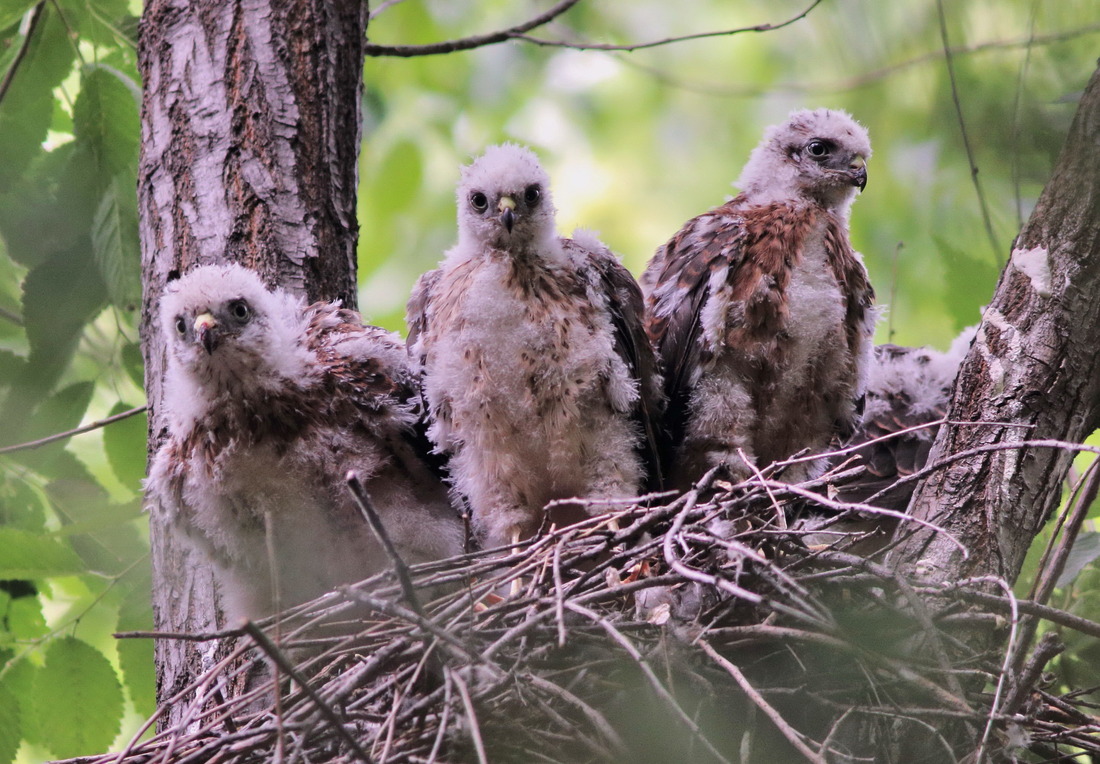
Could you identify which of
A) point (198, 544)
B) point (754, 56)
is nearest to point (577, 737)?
point (198, 544)

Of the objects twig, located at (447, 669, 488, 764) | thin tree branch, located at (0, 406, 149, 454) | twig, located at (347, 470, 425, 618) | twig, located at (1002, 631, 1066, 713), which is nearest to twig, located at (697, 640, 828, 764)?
twig, located at (1002, 631, 1066, 713)

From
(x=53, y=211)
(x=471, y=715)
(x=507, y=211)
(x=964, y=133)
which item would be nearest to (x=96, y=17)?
(x=53, y=211)

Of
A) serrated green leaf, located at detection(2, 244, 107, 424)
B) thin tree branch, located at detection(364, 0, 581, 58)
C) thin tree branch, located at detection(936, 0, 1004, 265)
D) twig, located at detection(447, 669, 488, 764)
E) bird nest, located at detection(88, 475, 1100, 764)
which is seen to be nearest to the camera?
thin tree branch, located at detection(936, 0, 1004, 265)

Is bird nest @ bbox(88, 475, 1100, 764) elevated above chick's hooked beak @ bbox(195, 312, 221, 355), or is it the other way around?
chick's hooked beak @ bbox(195, 312, 221, 355)

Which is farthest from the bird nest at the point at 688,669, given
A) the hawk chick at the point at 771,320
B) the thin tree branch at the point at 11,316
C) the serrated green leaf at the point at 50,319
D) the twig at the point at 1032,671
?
the thin tree branch at the point at 11,316

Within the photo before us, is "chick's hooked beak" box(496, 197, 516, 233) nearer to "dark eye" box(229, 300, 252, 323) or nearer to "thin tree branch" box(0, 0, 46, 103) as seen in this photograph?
"dark eye" box(229, 300, 252, 323)

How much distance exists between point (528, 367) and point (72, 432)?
192 cm

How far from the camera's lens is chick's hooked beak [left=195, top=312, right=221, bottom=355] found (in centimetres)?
342

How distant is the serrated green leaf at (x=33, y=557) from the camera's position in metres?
3.79

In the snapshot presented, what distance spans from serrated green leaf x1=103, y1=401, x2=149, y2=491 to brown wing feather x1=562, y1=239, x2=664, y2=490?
2.03 metres

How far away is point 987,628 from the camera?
2797 mm

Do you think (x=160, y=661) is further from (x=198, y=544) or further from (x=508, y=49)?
(x=508, y=49)

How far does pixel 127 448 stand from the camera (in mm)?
4457

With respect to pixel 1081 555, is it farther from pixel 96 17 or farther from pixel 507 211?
pixel 96 17
